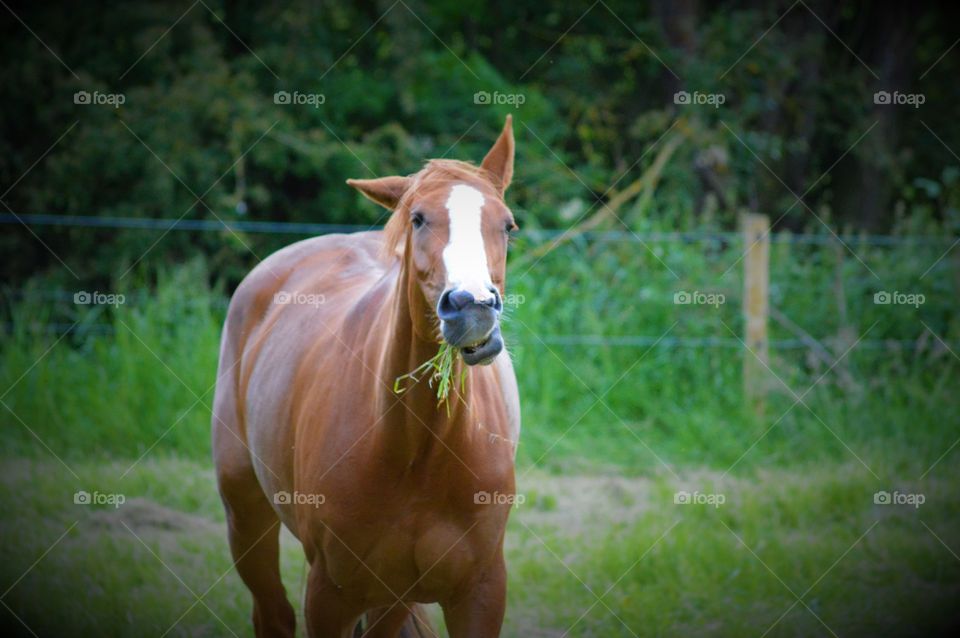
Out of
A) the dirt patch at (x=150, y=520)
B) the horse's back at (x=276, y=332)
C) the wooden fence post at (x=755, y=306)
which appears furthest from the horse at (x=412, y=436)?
the wooden fence post at (x=755, y=306)

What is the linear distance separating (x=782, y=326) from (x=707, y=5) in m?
6.65

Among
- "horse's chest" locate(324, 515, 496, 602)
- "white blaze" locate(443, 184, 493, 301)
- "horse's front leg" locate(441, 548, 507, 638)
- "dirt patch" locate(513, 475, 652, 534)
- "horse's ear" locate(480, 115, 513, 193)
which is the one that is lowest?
"horse's front leg" locate(441, 548, 507, 638)

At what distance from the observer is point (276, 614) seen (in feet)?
A: 14.3

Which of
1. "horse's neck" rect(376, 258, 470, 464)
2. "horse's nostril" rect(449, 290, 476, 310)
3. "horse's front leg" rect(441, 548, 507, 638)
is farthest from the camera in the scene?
"horse's front leg" rect(441, 548, 507, 638)

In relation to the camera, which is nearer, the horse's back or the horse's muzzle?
the horse's muzzle

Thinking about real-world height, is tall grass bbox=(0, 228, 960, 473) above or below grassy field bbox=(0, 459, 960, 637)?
above

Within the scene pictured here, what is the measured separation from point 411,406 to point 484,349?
1.78ft

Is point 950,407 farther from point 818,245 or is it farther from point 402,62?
point 402,62

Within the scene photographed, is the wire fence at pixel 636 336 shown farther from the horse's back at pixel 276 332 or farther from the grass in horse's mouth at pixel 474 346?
the grass in horse's mouth at pixel 474 346

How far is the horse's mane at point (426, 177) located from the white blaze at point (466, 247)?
127 millimetres

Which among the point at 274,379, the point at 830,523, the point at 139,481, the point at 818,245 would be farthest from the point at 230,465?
the point at 818,245

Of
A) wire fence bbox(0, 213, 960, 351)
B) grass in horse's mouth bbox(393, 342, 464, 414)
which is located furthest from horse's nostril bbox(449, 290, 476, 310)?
wire fence bbox(0, 213, 960, 351)

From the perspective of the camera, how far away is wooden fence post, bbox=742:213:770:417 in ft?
25.7

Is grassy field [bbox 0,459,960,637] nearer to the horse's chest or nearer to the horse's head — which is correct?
the horse's chest
